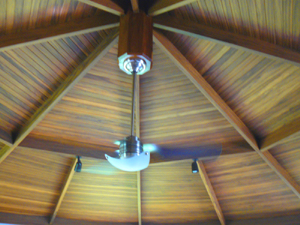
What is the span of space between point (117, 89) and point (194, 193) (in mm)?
3203

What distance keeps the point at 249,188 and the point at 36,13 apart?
5.48 m

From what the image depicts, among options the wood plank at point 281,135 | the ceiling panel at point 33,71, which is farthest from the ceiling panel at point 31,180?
the wood plank at point 281,135

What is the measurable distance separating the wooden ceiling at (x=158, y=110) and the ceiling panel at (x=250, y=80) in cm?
2

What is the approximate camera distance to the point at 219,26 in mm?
4301

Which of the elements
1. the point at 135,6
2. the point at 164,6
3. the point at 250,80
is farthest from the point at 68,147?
the point at 250,80

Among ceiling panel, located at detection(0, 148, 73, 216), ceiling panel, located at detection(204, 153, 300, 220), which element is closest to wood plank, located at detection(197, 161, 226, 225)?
ceiling panel, located at detection(204, 153, 300, 220)

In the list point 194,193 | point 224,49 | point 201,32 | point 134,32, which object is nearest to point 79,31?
point 134,32

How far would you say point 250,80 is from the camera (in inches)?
201

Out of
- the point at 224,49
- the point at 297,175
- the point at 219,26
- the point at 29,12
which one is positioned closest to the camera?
the point at 29,12

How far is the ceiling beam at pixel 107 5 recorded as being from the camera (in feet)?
11.8

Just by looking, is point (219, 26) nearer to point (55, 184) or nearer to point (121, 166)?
point (121, 166)

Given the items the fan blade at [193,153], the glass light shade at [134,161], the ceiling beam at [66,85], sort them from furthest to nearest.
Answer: the fan blade at [193,153] < the ceiling beam at [66,85] < the glass light shade at [134,161]

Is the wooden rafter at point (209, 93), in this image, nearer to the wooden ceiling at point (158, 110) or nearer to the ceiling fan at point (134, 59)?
the wooden ceiling at point (158, 110)

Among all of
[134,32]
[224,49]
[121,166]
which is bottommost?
[121,166]
